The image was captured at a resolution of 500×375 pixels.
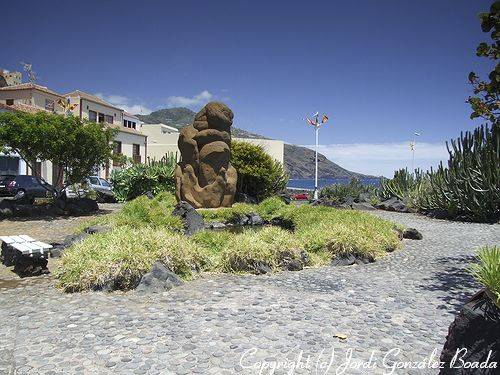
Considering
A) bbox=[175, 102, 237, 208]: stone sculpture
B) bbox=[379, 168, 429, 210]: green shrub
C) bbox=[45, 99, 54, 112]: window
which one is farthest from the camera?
bbox=[45, 99, 54, 112]: window

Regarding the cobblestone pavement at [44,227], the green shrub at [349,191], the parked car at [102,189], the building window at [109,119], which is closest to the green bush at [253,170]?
the green shrub at [349,191]

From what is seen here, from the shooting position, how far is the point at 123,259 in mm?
7172

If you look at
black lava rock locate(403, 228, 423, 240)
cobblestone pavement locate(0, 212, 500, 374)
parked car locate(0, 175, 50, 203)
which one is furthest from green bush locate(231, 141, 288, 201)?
cobblestone pavement locate(0, 212, 500, 374)

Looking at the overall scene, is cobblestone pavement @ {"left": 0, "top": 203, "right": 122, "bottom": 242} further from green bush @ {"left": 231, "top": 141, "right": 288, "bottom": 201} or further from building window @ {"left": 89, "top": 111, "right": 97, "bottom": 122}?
building window @ {"left": 89, "top": 111, "right": 97, "bottom": 122}

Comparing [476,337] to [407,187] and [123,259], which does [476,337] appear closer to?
[123,259]

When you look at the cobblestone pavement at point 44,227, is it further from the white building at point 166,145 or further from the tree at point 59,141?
the white building at point 166,145

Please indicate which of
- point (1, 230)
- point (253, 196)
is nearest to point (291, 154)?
point (253, 196)

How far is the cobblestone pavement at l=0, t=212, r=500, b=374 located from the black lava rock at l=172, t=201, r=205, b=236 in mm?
5516

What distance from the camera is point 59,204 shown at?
18.2 meters

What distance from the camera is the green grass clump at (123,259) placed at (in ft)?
22.5

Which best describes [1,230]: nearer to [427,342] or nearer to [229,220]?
[229,220]

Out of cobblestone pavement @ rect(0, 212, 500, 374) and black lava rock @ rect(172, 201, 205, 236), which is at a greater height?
black lava rock @ rect(172, 201, 205, 236)

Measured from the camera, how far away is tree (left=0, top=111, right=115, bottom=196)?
53.0ft

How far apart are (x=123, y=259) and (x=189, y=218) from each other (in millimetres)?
6468
